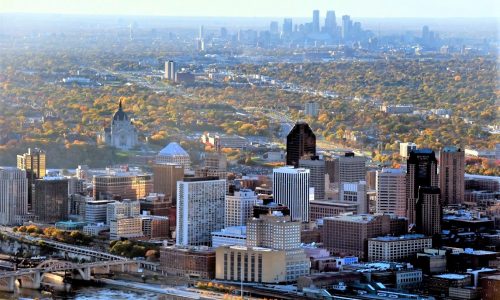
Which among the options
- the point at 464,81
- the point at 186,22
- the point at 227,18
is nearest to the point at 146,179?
the point at 227,18

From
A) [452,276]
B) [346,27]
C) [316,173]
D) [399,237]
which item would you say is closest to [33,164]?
[316,173]

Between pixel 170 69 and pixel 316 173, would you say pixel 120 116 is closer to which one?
pixel 170 69

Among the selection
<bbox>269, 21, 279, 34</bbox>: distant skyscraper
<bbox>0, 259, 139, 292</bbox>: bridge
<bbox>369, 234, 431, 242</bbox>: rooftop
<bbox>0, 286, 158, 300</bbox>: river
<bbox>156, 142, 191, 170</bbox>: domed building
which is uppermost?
<bbox>269, 21, 279, 34</bbox>: distant skyscraper

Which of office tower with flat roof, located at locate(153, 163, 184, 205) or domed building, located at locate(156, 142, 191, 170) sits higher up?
domed building, located at locate(156, 142, 191, 170)

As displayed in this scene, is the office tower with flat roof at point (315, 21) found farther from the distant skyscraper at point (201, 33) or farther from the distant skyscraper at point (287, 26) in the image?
the distant skyscraper at point (201, 33)

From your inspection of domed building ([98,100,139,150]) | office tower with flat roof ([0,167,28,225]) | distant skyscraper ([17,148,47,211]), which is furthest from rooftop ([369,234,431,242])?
domed building ([98,100,139,150])

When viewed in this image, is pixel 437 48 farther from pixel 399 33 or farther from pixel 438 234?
pixel 438 234

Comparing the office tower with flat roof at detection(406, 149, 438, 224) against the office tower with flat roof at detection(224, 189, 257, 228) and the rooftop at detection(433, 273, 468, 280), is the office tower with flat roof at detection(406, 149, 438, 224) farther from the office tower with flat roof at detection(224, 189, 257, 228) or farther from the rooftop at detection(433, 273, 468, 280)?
the rooftop at detection(433, 273, 468, 280)
